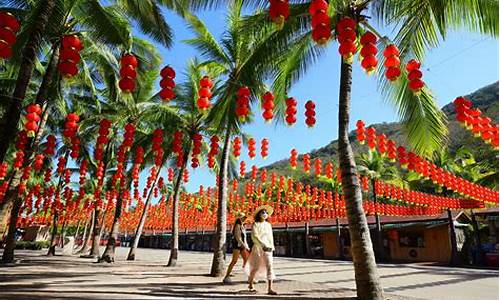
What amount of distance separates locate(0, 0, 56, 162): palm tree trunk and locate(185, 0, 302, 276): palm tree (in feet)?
12.0

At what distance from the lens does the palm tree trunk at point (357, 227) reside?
21.0 feet

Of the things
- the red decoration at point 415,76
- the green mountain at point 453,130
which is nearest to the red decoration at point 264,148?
the red decoration at point 415,76

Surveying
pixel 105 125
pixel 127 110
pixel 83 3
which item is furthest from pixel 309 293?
pixel 127 110

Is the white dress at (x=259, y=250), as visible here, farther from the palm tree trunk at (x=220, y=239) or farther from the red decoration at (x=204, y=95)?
the palm tree trunk at (x=220, y=239)

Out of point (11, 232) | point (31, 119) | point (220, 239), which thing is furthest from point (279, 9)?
point (11, 232)

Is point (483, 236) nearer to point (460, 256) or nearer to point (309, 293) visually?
point (460, 256)

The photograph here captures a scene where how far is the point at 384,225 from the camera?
23.1m

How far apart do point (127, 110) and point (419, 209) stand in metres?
19.4

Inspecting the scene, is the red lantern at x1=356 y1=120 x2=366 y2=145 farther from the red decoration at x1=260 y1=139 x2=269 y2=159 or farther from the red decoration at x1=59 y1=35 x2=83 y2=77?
the red decoration at x1=59 y1=35 x2=83 y2=77

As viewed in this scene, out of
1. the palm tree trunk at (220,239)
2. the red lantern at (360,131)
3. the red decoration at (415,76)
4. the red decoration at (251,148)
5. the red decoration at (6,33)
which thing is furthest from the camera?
the red decoration at (251,148)

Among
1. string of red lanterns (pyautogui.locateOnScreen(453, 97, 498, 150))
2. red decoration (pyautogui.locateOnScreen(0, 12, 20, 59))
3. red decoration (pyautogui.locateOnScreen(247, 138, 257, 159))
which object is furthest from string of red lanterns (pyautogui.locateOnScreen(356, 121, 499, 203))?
red decoration (pyautogui.locateOnScreen(0, 12, 20, 59))

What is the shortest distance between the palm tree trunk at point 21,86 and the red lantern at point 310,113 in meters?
6.59

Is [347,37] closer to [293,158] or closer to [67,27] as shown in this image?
[67,27]

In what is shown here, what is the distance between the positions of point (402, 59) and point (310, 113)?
2.75m
